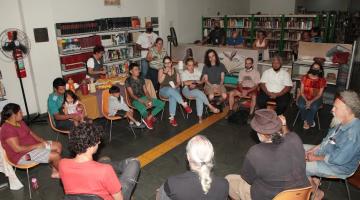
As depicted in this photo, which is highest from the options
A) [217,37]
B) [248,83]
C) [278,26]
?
[278,26]

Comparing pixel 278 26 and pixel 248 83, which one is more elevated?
pixel 278 26

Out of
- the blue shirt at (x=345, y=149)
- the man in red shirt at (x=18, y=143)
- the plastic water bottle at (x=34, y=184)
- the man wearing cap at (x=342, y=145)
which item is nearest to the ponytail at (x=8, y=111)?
the man in red shirt at (x=18, y=143)

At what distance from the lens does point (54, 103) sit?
14.4 feet

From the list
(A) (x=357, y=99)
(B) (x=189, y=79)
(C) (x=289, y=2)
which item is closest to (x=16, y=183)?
(B) (x=189, y=79)

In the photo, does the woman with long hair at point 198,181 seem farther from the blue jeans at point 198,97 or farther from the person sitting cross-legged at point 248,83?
the person sitting cross-legged at point 248,83

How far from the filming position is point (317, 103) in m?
5.16

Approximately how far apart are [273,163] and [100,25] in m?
6.01

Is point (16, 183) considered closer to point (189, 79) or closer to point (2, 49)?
point (2, 49)

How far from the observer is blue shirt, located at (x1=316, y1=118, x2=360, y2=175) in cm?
279

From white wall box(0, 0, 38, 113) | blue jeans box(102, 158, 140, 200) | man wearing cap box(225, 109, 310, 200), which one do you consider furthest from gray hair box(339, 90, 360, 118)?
white wall box(0, 0, 38, 113)

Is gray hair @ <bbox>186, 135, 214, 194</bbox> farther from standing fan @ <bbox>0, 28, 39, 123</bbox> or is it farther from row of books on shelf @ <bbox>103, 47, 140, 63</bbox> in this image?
row of books on shelf @ <bbox>103, 47, 140, 63</bbox>

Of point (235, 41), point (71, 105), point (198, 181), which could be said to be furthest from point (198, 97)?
point (235, 41)

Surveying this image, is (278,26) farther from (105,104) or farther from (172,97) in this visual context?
(105,104)

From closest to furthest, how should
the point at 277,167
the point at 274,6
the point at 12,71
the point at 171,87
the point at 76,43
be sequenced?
Answer: 1. the point at 277,167
2. the point at 171,87
3. the point at 12,71
4. the point at 76,43
5. the point at 274,6
